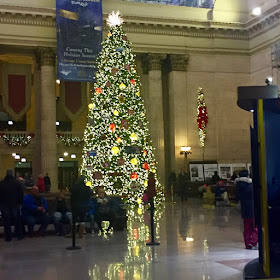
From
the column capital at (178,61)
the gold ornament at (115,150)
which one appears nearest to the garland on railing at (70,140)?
the column capital at (178,61)

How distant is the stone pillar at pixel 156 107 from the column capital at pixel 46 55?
5.16 m

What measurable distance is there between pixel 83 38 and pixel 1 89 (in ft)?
25.4

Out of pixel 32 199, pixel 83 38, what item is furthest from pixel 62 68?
pixel 32 199

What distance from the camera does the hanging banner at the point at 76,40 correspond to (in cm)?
2220

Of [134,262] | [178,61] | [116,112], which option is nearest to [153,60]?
[178,61]

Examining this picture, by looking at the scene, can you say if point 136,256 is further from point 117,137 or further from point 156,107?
point 156,107

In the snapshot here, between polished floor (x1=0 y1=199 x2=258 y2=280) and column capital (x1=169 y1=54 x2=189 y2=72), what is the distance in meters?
15.1

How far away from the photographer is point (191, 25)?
25.8 meters

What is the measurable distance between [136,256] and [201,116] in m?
18.7

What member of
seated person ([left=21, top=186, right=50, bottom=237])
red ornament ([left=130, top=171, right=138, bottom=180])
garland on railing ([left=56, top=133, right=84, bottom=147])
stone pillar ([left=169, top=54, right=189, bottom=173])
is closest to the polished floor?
seated person ([left=21, top=186, right=50, bottom=237])

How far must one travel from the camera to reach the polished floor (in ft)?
22.3

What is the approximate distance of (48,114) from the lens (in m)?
24.1

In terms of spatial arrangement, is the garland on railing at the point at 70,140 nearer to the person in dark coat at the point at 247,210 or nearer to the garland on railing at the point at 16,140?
the garland on railing at the point at 16,140

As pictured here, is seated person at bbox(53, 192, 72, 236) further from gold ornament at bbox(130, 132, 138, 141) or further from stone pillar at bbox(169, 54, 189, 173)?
stone pillar at bbox(169, 54, 189, 173)
